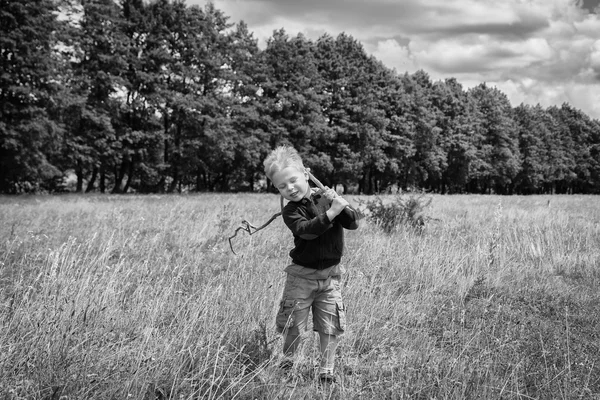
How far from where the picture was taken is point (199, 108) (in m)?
33.2

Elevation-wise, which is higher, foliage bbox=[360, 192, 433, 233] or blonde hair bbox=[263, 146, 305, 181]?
blonde hair bbox=[263, 146, 305, 181]

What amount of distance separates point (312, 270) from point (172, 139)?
32.1 meters

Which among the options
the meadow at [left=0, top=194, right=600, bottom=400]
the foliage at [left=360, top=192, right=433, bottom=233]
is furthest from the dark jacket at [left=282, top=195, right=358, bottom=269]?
the foliage at [left=360, top=192, right=433, bottom=233]

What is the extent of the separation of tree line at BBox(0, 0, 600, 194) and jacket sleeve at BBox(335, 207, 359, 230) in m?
18.0

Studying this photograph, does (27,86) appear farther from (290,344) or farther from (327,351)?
(327,351)

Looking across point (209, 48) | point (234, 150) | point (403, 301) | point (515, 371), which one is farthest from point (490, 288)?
point (209, 48)

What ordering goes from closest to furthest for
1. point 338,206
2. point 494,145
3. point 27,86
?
1. point 338,206
2. point 27,86
3. point 494,145

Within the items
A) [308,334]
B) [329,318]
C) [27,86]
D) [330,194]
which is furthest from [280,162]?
[27,86]

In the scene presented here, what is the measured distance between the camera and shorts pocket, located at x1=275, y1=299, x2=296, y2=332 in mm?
3117

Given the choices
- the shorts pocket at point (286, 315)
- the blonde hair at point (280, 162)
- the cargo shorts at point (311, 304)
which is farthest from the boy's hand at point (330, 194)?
the shorts pocket at point (286, 315)

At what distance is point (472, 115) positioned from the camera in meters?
54.6

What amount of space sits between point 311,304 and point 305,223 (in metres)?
Result: 0.63

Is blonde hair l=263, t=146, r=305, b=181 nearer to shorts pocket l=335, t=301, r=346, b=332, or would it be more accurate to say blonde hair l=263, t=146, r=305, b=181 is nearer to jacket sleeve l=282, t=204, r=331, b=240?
jacket sleeve l=282, t=204, r=331, b=240

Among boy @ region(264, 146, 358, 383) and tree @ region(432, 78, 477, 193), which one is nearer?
boy @ region(264, 146, 358, 383)
